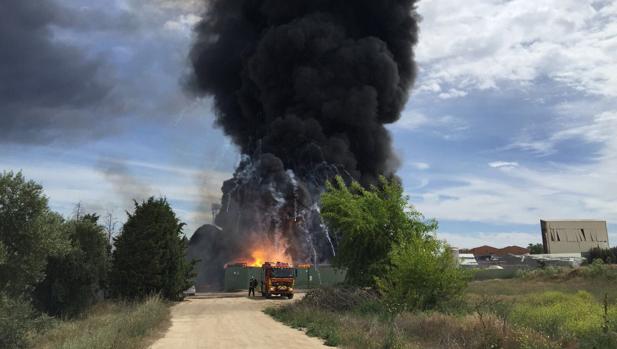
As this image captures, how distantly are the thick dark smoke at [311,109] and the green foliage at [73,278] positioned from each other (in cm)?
3922

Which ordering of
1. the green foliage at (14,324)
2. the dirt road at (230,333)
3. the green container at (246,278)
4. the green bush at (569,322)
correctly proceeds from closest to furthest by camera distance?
the green bush at (569,322) → the dirt road at (230,333) → the green foliage at (14,324) → the green container at (246,278)

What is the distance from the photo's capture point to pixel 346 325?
18953 millimetres

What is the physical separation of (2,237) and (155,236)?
1396 cm

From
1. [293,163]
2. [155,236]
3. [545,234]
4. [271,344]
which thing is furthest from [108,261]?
[545,234]

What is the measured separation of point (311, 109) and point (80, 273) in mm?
49815

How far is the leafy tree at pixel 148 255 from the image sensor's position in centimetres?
3341

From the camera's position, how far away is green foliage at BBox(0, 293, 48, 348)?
17.9 m

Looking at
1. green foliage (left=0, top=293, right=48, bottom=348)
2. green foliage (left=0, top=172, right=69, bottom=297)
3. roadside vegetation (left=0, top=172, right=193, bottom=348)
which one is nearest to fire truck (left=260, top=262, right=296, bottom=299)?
roadside vegetation (left=0, top=172, right=193, bottom=348)

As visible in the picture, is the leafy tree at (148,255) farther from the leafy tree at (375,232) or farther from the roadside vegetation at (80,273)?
the leafy tree at (375,232)

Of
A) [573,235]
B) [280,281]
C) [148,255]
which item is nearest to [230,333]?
[148,255]

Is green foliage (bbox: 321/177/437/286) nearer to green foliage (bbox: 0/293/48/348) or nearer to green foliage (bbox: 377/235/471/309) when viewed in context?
green foliage (bbox: 377/235/471/309)

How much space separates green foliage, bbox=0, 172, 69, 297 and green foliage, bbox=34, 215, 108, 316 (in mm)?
4248

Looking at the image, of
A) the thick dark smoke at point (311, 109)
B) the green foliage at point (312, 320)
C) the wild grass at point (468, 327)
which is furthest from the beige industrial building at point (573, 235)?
the green foliage at point (312, 320)

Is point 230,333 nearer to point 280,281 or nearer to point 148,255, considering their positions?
point 148,255
